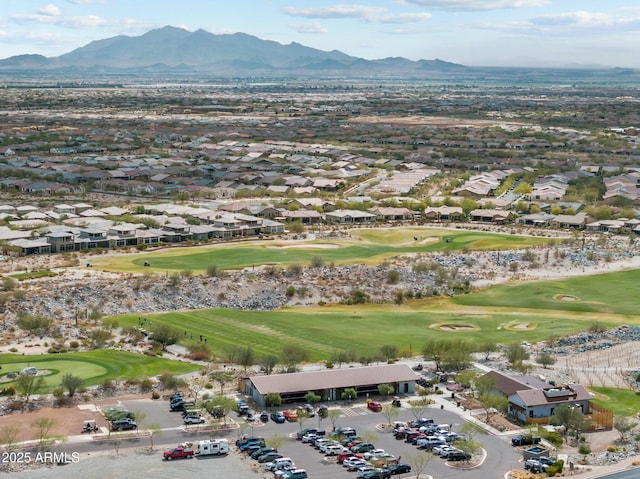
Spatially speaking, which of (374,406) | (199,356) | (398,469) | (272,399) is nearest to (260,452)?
(398,469)

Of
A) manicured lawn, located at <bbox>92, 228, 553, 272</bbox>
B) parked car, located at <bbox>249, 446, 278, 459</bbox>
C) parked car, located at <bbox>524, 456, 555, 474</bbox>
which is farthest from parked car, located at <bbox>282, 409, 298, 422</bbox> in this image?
manicured lawn, located at <bbox>92, 228, 553, 272</bbox>

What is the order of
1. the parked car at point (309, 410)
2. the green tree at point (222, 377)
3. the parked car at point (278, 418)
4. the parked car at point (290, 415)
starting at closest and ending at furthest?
1. the parked car at point (278, 418)
2. the parked car at point (290, 415)
3. the parked car at point (309, 410)
4. the green tree at point (222, 377)

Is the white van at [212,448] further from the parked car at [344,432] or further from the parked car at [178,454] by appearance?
the parked car at [344,432]

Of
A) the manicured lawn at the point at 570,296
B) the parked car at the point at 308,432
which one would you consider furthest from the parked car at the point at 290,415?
the manicured lawn at the point at 570,296

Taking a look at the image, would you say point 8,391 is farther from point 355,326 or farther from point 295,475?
point 355,326

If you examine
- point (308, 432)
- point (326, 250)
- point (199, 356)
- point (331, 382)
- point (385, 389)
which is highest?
point (331, 382)

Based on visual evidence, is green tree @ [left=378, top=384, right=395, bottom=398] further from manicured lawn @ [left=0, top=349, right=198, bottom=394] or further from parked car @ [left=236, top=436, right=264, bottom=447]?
manicured lawn @ [left=0, top=349, right=198, bottom=394]

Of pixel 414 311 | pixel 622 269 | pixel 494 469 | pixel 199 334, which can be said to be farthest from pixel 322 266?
pixel 494 469
